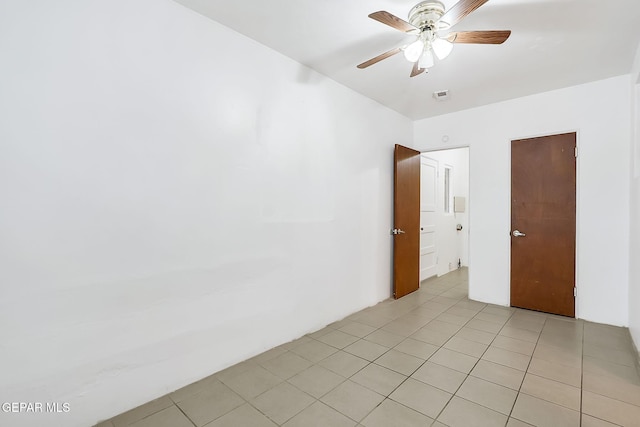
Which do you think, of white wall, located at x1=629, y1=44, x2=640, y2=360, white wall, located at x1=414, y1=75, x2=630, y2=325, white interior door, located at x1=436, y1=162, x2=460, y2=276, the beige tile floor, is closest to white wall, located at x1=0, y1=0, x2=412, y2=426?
the beige tile floor

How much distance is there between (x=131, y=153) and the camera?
187 centimetres

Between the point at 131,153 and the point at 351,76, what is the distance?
232 cm

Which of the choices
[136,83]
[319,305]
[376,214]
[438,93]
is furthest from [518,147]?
[136,83]

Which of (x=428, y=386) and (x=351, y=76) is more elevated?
(x=351, y=76)

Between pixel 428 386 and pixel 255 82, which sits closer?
pixel 428 386

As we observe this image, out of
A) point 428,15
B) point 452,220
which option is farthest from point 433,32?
point 452,220

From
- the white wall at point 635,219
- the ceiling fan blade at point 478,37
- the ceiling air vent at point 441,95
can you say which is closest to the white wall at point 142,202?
the ceiling fan blade at point 478,37

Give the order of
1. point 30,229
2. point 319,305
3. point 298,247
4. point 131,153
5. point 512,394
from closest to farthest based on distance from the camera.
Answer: point 30,229 < point 131,153 < point 512,394 < point 298,247 < point 319,305

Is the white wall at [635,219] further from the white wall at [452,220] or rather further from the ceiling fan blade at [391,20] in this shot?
the white wall at [452,220]

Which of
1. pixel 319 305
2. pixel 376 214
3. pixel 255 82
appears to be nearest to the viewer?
pixel 255 82

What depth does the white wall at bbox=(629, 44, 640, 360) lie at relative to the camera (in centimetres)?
259

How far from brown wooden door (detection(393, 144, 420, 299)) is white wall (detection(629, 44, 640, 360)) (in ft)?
7.45

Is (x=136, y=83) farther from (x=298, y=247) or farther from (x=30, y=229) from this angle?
(x=298, y=247)

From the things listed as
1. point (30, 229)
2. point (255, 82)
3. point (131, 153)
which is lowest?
point (30, 229)
